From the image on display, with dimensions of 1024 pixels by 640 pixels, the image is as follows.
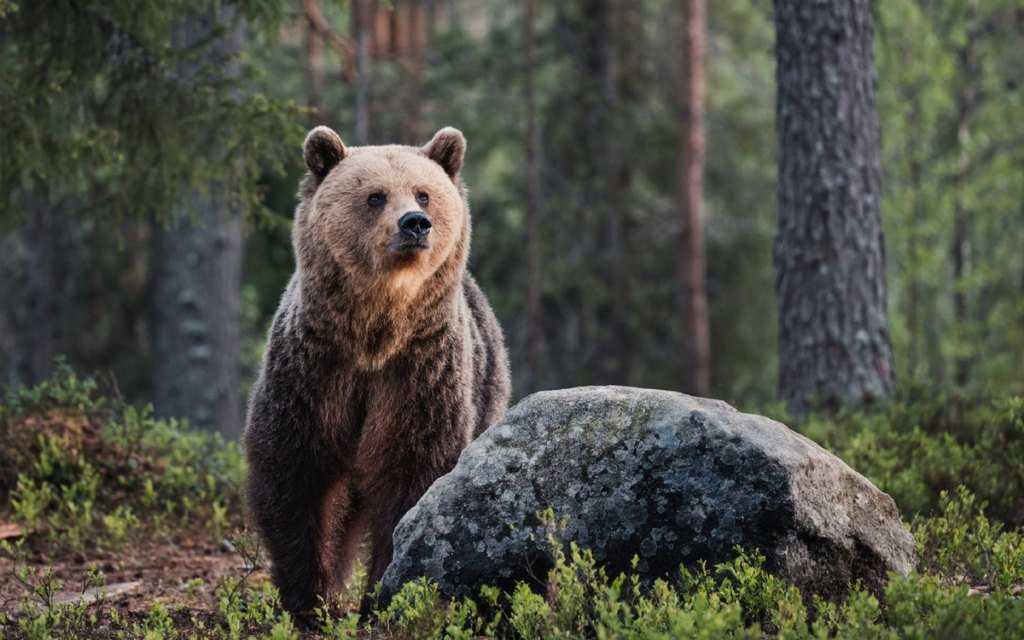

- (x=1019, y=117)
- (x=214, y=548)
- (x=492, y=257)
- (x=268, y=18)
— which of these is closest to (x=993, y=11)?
(x=1019, y=117)

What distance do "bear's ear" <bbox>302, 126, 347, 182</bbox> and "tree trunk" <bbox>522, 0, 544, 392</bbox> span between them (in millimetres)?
11402

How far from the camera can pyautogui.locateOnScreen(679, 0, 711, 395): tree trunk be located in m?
16.5

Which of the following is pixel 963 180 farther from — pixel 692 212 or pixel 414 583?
pixel 414 583

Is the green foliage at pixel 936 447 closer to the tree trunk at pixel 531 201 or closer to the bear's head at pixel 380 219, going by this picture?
the bear's head at pixel 380 219

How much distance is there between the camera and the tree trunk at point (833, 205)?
27.9 feet

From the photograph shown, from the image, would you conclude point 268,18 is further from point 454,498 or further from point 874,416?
point 874,416

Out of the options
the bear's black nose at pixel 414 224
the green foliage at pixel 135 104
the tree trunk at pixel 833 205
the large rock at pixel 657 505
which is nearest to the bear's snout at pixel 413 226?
the bear's black nose at pixel 414 224

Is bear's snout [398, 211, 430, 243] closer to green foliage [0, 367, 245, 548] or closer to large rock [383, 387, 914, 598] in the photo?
large rock [383, 387, 914, 598]

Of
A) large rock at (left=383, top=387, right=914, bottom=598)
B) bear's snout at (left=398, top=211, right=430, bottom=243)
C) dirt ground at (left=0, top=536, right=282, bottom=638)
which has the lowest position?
dirt ground at (left=0, top=536, right=282, bottom=638)

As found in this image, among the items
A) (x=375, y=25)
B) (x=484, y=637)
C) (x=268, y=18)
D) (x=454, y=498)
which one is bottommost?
(x=484, y=637)

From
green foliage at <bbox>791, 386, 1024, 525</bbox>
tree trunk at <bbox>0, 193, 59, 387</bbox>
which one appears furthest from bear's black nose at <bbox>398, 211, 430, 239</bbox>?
tree trunk at <bbox>0, 193, 59, 387</bbox>

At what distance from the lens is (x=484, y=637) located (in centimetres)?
443

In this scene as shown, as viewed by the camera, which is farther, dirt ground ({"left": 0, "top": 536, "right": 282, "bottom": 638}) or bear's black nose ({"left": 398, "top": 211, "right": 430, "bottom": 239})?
dirt ground ({"left": 0, "top": 536, "right": 282, "bottom": 638})

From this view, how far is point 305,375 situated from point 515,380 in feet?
46.9
